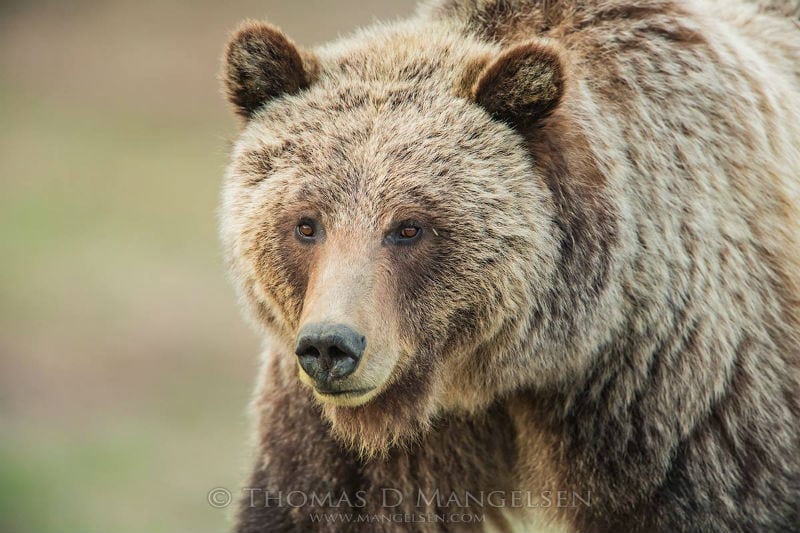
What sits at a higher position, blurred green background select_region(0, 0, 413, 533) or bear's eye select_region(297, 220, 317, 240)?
bear's eye select_region(297, 220, 317, 240)

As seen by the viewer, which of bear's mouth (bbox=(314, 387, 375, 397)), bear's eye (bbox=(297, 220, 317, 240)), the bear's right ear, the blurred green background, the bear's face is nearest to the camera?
bear's mouth (bbox=(314, 387, 375, 397))

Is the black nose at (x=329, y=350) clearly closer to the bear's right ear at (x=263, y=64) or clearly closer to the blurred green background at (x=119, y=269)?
the bear's right ear at (x=263, y=64)

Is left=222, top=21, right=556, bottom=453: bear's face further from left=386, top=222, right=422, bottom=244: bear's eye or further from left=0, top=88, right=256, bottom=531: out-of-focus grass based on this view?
left=0, top=88, right=256, bottom=531: out-of-focus grass

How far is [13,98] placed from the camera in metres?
25.7

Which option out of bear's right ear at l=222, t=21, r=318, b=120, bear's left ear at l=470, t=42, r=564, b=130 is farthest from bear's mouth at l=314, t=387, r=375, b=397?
bear's right ear at l=222, t=21, r=318, b=120

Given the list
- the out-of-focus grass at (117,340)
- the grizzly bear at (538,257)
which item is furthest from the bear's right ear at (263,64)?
the out-of-focus grass at (117,340)

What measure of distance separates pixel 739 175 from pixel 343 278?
1975mm

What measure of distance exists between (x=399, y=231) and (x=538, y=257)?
0.61 metres

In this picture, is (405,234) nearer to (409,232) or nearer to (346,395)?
(409,232)

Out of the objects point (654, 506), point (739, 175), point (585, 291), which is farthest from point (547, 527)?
point (739, 175)

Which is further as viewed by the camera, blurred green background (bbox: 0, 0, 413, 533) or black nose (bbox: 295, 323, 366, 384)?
blurred green background (bbox: 0, 0, 413, 533)

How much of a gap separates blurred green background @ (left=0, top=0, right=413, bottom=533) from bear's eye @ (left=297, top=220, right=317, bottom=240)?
0.87 m

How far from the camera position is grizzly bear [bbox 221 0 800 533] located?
5590 millimetres

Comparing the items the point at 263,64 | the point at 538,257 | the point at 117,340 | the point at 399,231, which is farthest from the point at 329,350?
the point at 117,340
